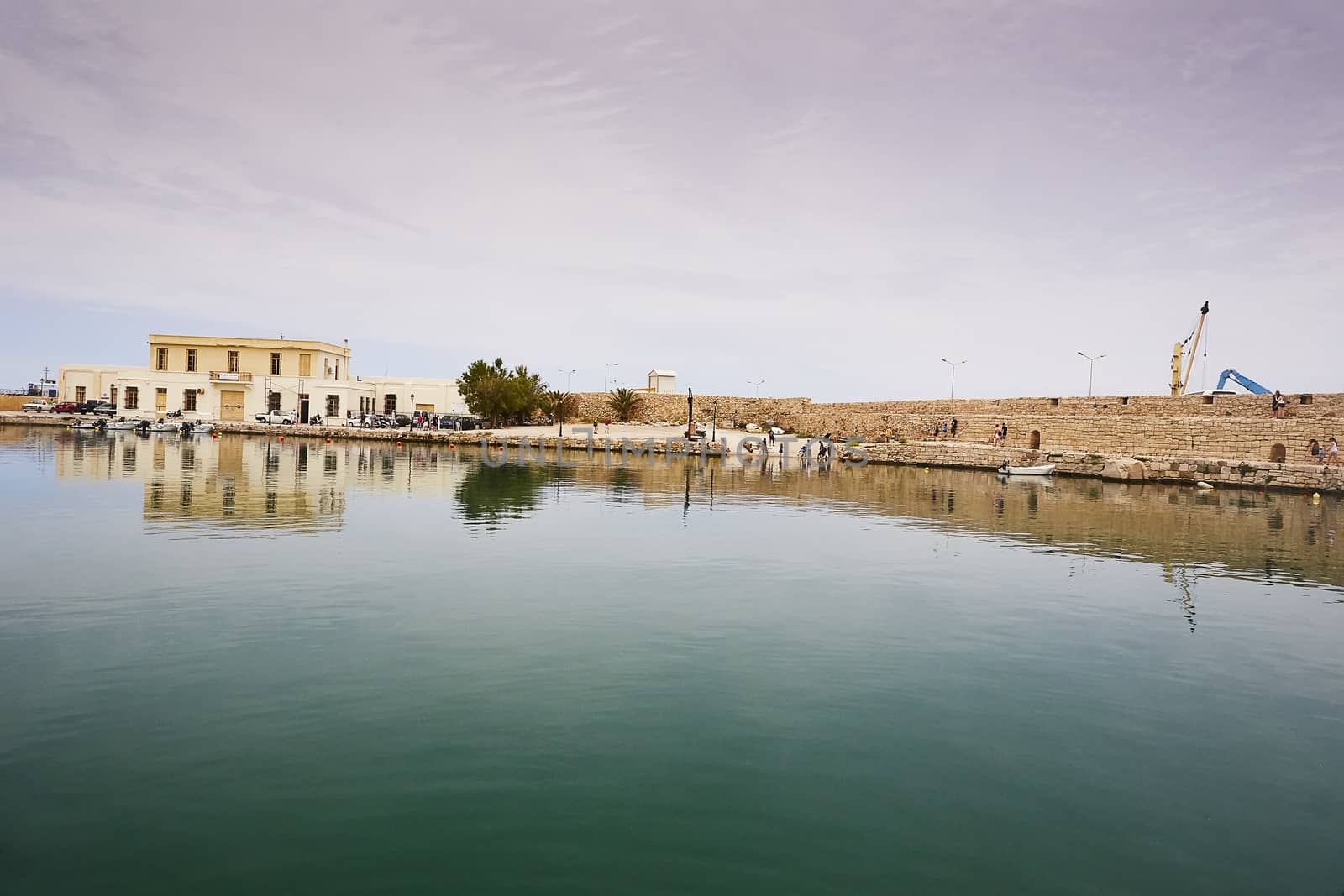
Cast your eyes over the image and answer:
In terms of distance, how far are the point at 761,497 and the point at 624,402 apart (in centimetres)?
4510

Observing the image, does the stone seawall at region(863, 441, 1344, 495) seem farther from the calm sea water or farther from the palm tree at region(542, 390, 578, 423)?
the palm tree at region(542, 390, 578, 423)

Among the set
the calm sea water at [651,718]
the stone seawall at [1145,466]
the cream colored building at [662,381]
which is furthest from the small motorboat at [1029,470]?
the cream colored building at [662,381]

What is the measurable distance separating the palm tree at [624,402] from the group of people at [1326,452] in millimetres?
49265

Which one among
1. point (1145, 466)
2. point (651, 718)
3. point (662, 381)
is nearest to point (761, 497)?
point (651, 718)

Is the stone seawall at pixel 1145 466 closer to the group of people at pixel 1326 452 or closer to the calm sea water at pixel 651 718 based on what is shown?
the group of people at pixel 1326 452

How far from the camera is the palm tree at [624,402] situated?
2901 inches

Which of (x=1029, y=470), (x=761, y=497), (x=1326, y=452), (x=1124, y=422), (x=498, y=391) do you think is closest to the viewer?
(x=761, y=497)

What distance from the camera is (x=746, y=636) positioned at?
1059 cm

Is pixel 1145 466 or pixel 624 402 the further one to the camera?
pixel 624 402

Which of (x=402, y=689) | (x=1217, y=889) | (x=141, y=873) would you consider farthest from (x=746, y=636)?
(x=141, y=873)

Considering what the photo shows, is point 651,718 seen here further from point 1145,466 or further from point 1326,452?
point 1326,452

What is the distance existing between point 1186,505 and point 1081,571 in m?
17.2

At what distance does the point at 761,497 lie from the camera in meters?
29.7

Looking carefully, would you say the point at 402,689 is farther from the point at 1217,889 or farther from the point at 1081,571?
the point at 1081,571
